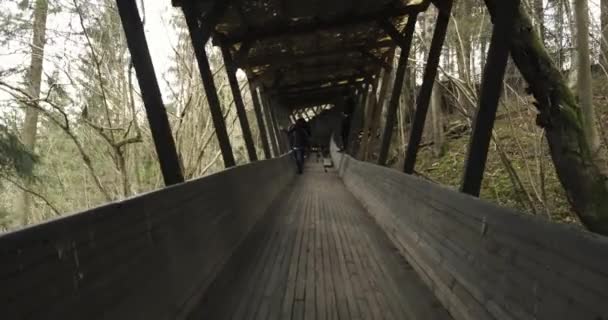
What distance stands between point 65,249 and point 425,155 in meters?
17.7

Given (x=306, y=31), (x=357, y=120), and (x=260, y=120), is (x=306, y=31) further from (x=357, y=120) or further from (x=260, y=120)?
(x=357, y=120)

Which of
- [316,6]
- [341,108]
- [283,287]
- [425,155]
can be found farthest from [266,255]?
Answer: [341,108]

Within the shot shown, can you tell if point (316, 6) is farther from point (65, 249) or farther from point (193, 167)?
point (193, 167)

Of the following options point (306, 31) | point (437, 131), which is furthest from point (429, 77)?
point (437, 131)

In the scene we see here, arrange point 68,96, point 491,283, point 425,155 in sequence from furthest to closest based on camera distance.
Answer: point 425,155
point 68,96
point 491,283

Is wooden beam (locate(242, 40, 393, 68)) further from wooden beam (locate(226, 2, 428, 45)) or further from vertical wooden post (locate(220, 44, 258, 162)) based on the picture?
wooden beam (locate(226, 2, 428, 45))

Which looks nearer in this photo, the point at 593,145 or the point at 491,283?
the point at 491,283

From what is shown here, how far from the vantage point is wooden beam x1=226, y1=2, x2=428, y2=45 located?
320 inches

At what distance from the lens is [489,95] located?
12.6 feet

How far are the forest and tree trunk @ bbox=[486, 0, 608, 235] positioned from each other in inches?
0.5

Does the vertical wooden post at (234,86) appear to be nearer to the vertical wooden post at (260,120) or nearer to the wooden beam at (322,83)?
the vertical wooden post at (260,120)

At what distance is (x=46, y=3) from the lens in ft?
35.4

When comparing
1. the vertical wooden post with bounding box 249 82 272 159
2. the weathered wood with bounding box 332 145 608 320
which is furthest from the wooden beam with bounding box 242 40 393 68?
the weathered wood with bounding box 332 145 608 320

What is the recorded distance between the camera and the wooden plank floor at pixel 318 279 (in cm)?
314
